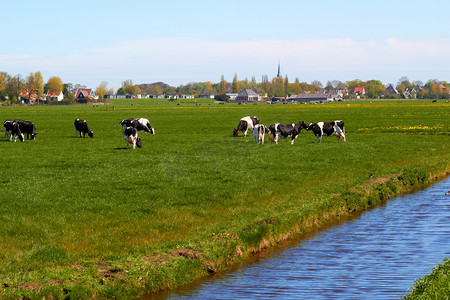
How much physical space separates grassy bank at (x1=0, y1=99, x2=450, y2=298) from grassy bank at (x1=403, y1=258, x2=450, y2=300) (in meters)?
5.09

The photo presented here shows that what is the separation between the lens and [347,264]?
14711 millimetres

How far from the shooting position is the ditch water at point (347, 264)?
41.4 feet

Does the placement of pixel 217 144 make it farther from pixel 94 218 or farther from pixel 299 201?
pixel 94 218

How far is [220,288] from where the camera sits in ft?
A: 42.3

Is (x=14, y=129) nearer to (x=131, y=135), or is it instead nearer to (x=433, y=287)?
(x=131, y=135)

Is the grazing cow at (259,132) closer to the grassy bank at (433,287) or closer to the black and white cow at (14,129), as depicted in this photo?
the black and white cow at (14,129)

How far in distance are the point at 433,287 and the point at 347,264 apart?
438 cm

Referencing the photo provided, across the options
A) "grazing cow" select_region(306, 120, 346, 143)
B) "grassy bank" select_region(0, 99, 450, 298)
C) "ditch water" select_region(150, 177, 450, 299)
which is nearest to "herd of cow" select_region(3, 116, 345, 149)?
"grazing cow" select_region(306, 120, 346, 143)

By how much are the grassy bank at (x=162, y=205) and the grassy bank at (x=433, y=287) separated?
16.7 feet

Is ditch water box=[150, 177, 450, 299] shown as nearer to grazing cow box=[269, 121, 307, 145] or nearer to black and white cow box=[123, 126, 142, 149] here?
black and white cow box=[123, 126, 142, 149]

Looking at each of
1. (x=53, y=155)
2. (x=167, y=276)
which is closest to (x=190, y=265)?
(x=167, y=276)

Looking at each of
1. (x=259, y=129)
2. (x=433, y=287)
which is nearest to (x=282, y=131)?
(x=259, y=129)

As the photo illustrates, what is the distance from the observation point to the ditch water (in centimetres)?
1261

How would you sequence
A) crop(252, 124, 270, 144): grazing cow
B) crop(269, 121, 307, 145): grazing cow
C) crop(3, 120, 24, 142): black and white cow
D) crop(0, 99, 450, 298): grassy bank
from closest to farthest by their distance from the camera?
crop(0, 99, 450, 298): grassy bank → crop(252, 124, 270, 144): grazing cow → crop(269, 121, 307, 145): grazing cow → crop(3, 120, 24, 142): black and white cow
